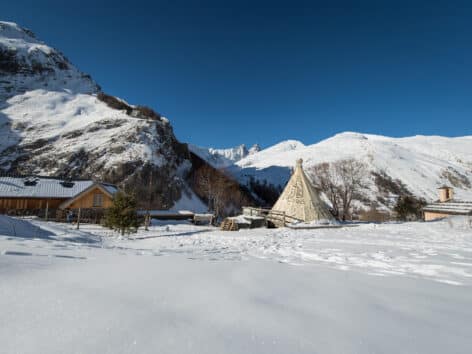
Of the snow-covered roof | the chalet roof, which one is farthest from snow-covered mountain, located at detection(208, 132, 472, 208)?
the snow-covered roof

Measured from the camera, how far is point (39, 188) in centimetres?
2461

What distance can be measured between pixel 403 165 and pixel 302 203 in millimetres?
95967

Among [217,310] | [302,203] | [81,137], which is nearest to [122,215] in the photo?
[302,203]

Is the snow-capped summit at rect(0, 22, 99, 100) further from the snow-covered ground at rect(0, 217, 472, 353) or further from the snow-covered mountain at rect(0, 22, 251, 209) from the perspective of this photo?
the snow-covered ground at rect(0, 217, 472, 353)

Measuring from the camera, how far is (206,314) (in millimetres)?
1835

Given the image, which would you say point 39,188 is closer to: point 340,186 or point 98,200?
point 98,200

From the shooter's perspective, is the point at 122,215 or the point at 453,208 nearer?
the point at 122,215

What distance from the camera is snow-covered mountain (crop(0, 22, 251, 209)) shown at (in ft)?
121

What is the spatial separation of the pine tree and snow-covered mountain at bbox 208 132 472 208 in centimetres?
6228

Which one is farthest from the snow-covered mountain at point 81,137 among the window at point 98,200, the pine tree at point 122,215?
the pine tree at point 122,215

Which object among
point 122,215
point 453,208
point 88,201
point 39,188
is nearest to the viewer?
point 122,215

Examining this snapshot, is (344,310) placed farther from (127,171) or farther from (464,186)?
(464,186)

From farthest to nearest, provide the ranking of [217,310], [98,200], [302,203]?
[98,200] → [302,203] → [217,310]

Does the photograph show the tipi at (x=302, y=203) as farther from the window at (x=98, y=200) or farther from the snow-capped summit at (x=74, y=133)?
the snow-capped summit at (x=74, y=133)
